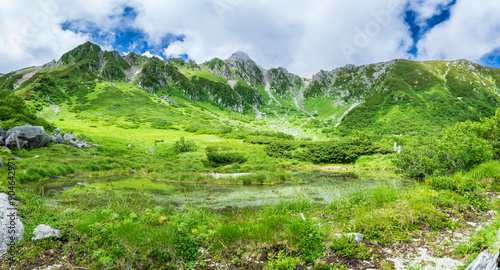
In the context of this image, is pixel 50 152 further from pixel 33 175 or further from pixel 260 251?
pixel 260 251

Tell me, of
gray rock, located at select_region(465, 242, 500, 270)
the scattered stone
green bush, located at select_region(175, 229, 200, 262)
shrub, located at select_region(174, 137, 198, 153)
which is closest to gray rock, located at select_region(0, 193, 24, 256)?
green bush, located at select_region(175, 229, 200, 262)

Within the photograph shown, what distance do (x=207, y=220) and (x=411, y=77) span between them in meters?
190

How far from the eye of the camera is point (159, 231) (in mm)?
5996

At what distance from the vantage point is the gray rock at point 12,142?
28656 mm

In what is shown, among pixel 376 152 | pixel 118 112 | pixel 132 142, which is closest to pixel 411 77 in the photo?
pixel 376 152

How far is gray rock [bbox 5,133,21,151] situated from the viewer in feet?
94.0

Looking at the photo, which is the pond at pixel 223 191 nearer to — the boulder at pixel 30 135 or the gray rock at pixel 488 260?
the gray rock at pixel 488 260

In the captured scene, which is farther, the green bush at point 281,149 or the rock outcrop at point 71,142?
the green bush at point 281,149

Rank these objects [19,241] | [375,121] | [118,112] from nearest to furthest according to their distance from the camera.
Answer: [19,241]
[375,121]
[118,112]

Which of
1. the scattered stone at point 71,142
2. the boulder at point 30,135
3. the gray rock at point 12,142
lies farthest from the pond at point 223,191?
the scattered stone at point 71,142

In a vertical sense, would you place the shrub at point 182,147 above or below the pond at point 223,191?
above

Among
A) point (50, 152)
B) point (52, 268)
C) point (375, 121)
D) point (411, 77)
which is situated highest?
point (411, 77)

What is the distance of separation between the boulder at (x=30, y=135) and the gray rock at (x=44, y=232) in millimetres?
34224

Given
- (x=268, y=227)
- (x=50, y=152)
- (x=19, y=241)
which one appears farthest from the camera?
(x=50, y=152)
